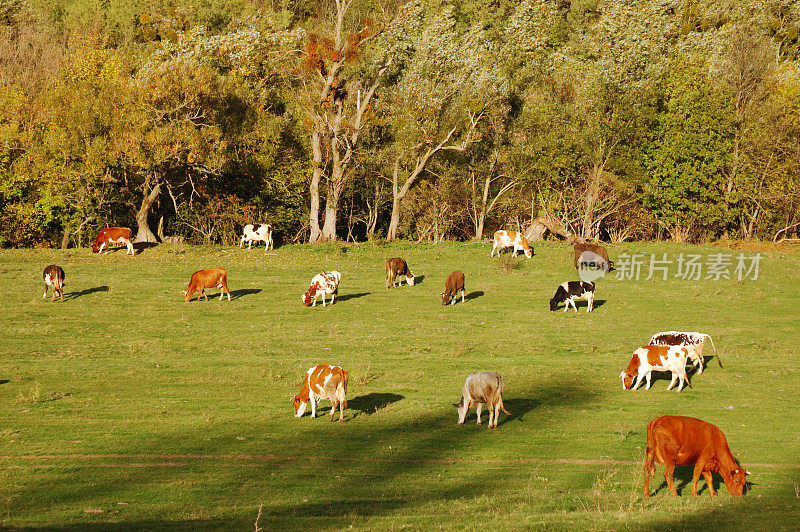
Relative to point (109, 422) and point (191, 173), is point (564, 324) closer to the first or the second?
point (109, 422)

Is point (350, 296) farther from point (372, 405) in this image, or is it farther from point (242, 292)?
point (372, 405)

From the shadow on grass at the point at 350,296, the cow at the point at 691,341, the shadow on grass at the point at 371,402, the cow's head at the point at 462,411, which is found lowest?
the shadow on grass at the point at 371,402

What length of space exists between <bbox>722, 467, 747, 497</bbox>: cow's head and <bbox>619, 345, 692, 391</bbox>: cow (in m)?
8.02

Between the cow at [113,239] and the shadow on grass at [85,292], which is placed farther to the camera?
the cow at [113,239]

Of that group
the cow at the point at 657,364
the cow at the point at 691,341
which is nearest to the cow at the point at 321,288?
the cow at the point at 691,341

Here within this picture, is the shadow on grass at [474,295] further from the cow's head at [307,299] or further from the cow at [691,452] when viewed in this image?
the cow at [691,452]

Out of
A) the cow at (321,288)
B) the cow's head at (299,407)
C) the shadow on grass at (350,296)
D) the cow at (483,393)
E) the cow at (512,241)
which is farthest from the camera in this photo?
the cow at (512,241)

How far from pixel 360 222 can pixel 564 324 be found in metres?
35.5

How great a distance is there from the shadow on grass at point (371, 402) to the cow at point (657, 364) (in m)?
7.06

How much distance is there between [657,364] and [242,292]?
811 inches

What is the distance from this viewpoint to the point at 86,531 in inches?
445

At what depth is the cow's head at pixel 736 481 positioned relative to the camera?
13.6 meters

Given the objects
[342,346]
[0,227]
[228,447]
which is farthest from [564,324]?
[0,227]

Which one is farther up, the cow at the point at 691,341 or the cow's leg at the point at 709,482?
the cow at the point at 691,341
